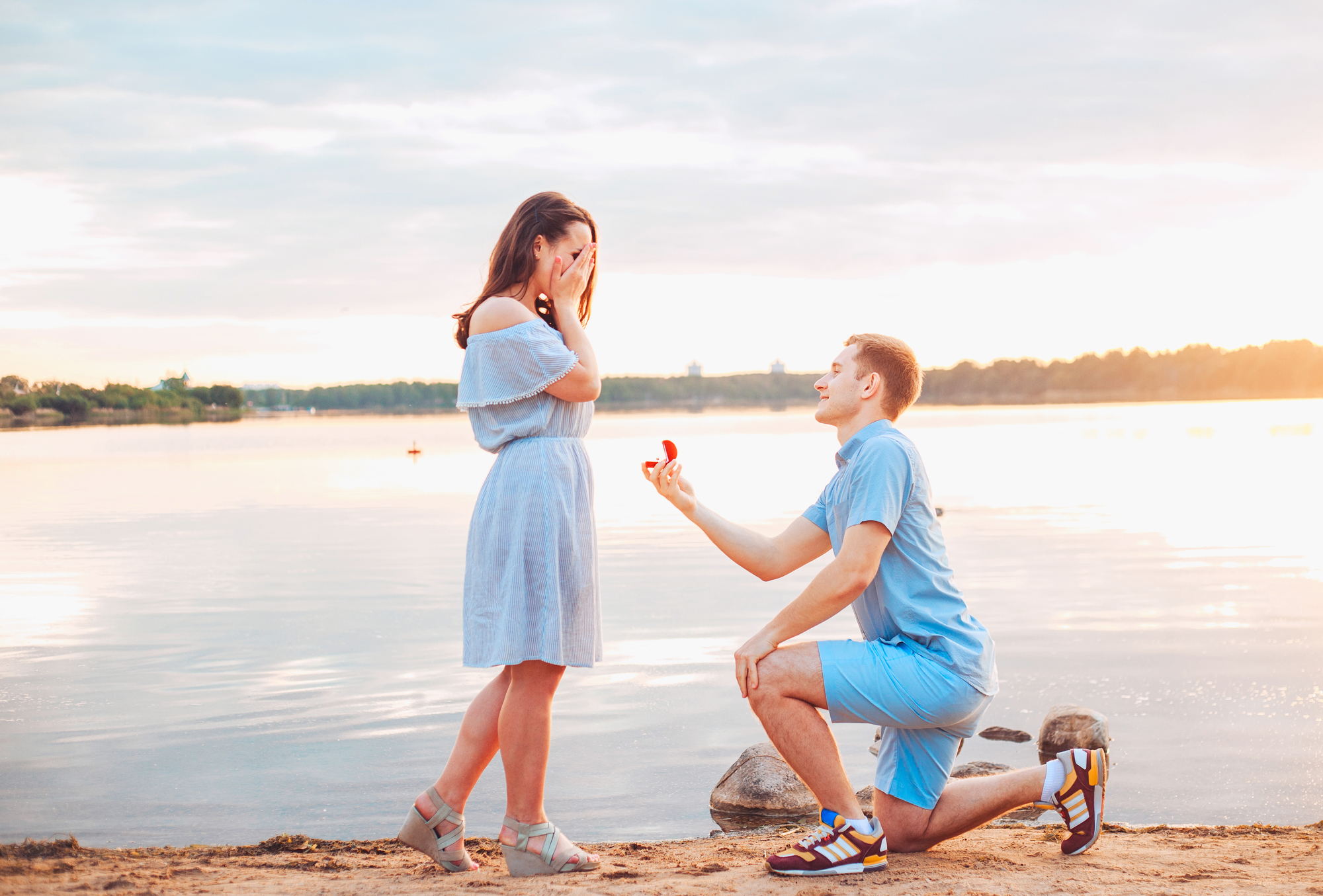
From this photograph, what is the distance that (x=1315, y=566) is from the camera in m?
12.5

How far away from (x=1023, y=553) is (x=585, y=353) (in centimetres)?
1122

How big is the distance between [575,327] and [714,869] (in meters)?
1.86

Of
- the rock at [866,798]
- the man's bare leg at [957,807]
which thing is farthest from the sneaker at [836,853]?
the rock at [866,798]

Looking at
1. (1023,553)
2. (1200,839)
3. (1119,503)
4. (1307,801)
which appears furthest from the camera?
(1119,503)

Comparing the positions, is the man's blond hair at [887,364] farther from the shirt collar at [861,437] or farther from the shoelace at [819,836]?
the shoelace at [819,836]

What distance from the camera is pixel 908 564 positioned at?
11.8 feet

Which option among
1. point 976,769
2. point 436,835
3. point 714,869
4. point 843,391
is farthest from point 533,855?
point 976,769

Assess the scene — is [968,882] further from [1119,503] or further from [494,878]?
[1119,503]

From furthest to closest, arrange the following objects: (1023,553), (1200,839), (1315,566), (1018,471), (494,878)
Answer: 1. (1018,471)
2. (1023,553)
3. (1315,566)
4. (1200,839)
5. (494,878)

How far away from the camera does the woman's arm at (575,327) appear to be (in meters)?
3.73

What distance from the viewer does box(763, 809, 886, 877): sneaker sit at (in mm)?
3443

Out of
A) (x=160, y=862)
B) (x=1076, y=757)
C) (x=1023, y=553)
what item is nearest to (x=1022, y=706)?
(x=1076, y=757)

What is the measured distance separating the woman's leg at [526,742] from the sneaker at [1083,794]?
5.39 feet

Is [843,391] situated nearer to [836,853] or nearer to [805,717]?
[805,717]
